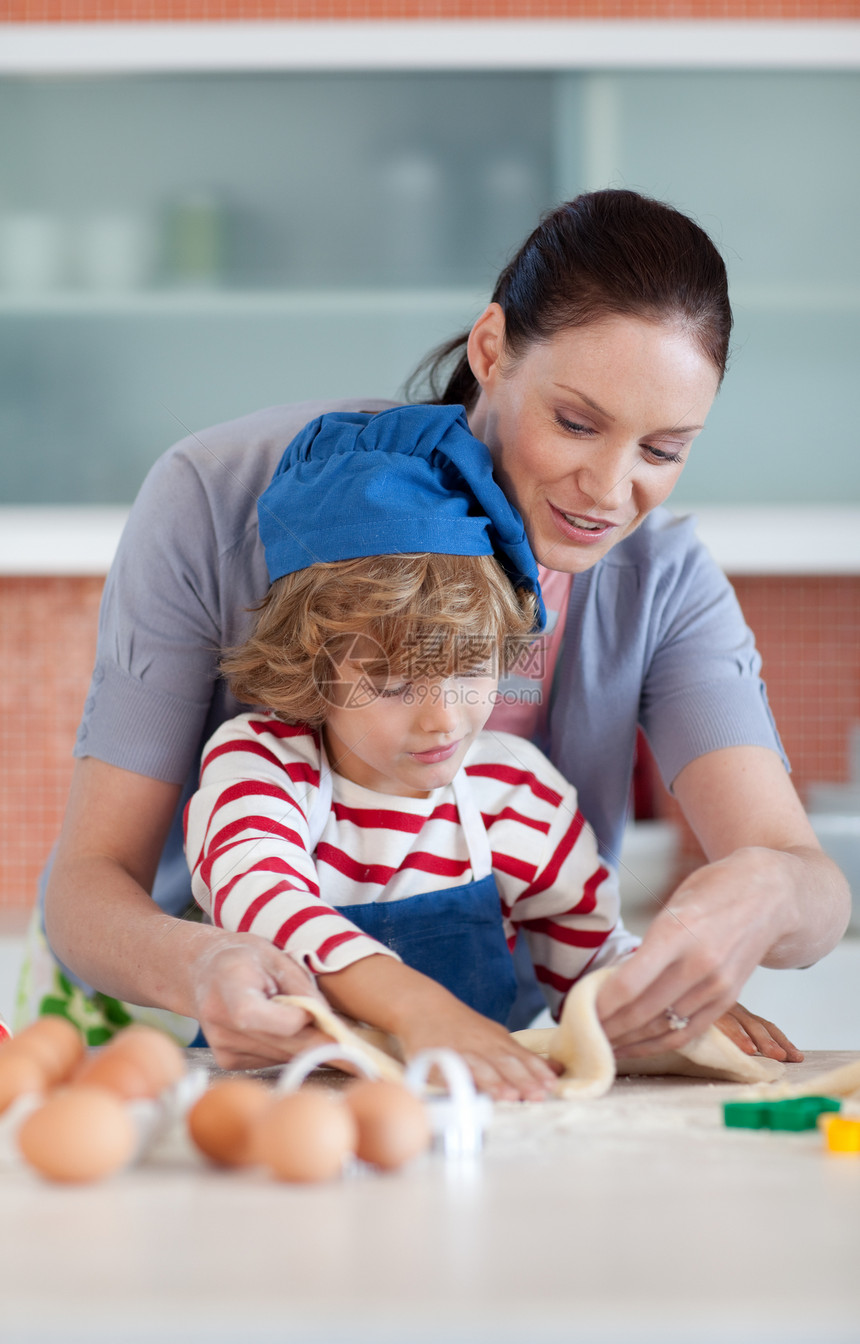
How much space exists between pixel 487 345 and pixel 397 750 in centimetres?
30

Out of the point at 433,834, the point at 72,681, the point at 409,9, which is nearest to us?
the point at 433,834

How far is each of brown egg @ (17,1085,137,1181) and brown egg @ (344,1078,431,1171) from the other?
0.27 feet

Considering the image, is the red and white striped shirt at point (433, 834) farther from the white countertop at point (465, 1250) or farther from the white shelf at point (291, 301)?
the white shelf at point (291, 301)

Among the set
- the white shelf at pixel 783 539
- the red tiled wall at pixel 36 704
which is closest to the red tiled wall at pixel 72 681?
the red tiled wall at pixel 36 704

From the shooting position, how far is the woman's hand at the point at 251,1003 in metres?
0.56

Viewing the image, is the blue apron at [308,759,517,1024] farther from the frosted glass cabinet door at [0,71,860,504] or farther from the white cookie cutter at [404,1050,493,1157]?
the frosted glass cabinet door at [0,71,860,504]

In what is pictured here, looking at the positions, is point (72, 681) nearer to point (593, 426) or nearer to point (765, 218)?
point (765, 218)

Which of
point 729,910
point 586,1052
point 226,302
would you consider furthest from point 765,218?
point 586,1052

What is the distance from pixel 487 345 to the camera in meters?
0.86

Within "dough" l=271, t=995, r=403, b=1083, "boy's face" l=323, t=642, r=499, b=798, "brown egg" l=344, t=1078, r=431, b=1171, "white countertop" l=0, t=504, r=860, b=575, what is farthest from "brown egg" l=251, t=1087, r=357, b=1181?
"white countertop" l=0, t=504, r=860, b=575

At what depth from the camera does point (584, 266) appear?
30.7 inches

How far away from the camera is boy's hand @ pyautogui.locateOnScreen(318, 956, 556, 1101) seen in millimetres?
558

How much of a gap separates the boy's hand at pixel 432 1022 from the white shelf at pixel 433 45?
1.40 m

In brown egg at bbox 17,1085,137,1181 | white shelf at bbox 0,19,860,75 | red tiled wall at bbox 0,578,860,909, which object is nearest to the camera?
brown egg at bbox 17,1085,137,1181
